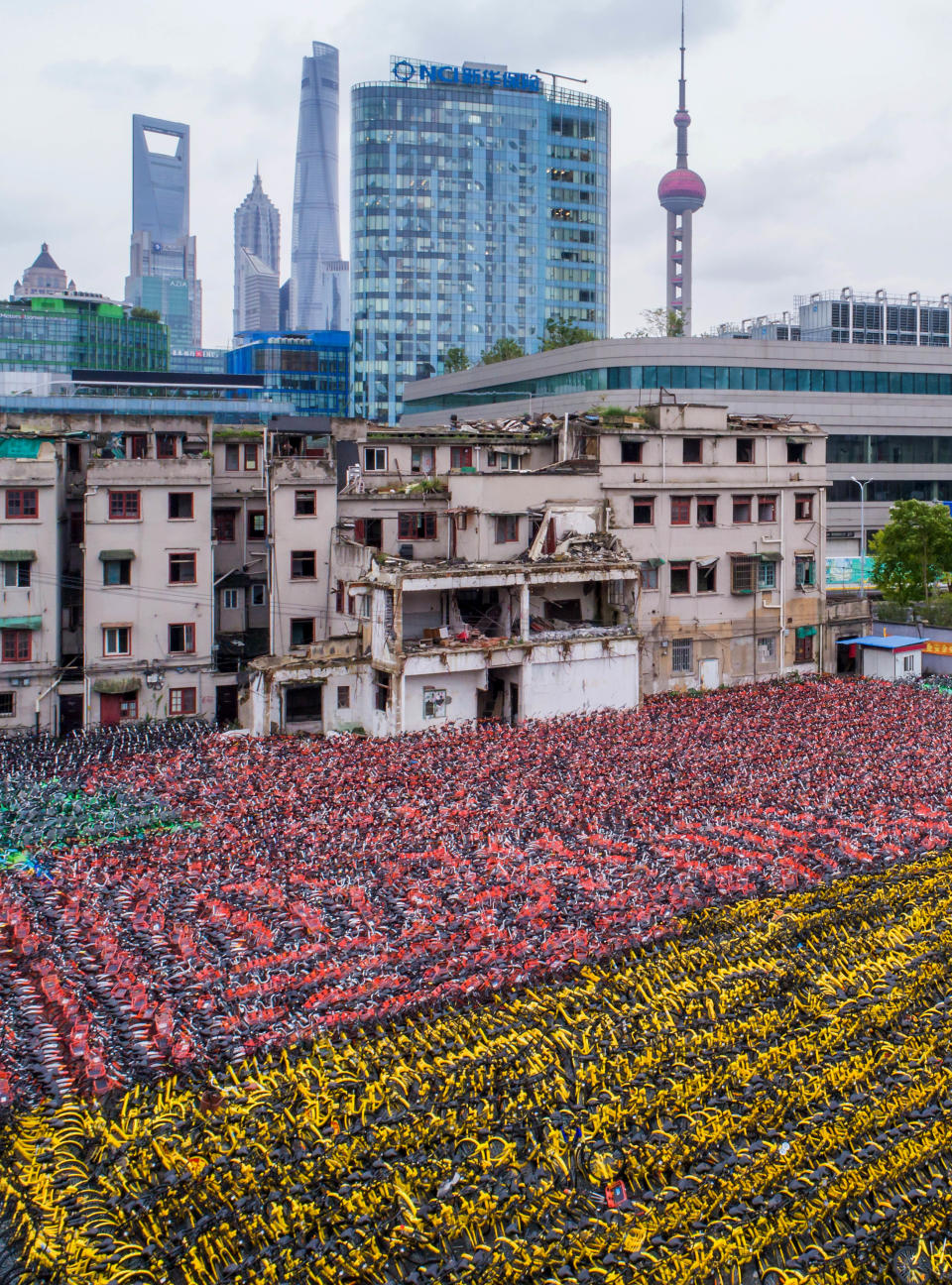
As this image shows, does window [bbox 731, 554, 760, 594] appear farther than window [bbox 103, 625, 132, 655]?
Yes

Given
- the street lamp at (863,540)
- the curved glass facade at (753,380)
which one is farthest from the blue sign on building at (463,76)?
the street lamp at (863,540)

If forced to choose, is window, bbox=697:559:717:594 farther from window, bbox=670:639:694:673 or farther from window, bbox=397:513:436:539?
window, bbox=397:513:436:539

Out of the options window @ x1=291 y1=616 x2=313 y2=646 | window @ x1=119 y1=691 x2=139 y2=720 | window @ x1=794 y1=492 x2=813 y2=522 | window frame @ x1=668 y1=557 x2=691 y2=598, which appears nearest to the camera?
window @ x1=119 y1=691 x2=139 y2=720

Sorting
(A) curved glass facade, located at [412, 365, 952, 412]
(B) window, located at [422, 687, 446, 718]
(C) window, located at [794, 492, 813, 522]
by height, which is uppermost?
(A) curved glass facade, located at [412, 365, 952, 412]

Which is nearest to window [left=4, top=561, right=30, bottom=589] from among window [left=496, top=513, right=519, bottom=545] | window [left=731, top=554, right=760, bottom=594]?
window [left=496, top=513, right=519, bottom=545]

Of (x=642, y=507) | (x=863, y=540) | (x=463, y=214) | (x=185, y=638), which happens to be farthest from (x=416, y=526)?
(x=463, y=214)

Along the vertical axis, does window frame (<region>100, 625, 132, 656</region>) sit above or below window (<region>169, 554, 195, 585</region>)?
below

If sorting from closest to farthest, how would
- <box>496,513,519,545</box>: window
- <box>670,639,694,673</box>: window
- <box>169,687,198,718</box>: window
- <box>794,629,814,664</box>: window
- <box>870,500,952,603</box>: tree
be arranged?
<box>169,687,198,718</box>: window → <box>496,513,519,545</box>: window → <box>670,639,694,673</box>: window → <box>794,629,814,664</box>: window → <box>870,500,952,603</box>: tree
